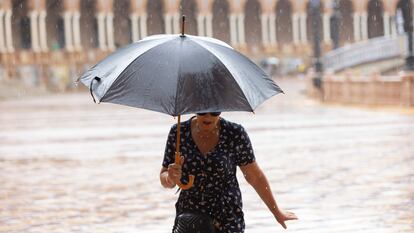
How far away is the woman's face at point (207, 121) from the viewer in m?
4.97

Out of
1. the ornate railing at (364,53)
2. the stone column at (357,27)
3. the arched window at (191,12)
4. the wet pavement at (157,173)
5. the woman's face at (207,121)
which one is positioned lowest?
the wet pavement at (157,173)

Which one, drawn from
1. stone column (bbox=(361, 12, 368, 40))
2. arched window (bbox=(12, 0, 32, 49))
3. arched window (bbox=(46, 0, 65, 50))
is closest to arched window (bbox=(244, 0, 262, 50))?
stone column (bbox=(361, 12, 368, 40))

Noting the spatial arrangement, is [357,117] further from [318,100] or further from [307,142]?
[318,100]

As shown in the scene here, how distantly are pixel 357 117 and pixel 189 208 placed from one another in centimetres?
1844

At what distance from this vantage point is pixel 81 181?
39.3ft

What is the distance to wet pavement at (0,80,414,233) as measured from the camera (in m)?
8.84

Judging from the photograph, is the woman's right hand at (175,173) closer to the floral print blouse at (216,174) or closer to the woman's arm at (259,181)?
the floral print blouse at (216,174)

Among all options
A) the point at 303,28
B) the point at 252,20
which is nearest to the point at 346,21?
the point at 303,28

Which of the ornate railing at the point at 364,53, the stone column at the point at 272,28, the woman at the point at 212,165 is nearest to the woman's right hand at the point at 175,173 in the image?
the woman at the point at 212,165

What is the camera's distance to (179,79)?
492 cm

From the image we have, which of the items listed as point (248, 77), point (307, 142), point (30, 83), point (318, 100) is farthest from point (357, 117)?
point (30, 83)

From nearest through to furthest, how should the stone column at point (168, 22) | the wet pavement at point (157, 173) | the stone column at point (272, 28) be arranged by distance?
the wet pavement at point (157, 173) < the stone column at point (168, 22) < the stone column at point (272, 28)

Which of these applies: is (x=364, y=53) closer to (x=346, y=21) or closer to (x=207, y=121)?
(x=346, y=21)

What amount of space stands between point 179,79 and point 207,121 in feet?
0.80
